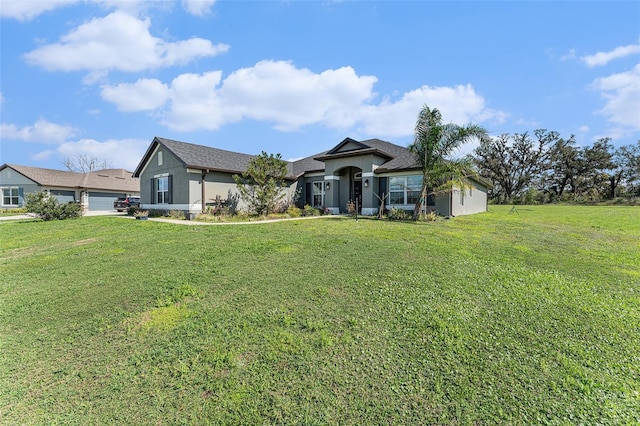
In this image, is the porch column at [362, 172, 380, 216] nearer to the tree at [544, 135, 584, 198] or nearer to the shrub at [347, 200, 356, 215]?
the shrub at [347, 200, 356, 215]

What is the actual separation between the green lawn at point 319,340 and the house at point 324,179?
1038 centimetres

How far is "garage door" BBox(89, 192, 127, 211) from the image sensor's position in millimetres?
31344

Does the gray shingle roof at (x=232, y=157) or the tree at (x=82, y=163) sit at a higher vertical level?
the tree at (x=82, y=163)

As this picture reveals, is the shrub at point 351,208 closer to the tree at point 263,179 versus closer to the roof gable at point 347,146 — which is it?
the roof gable at point 347,146

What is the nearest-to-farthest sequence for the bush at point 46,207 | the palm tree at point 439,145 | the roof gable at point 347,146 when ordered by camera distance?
the palm tree at point 439,145
the bush at point 46,207
the roof gable at point 347,146

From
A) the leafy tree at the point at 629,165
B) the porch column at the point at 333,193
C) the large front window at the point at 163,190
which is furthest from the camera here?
the leafy tree at the point at 629,165

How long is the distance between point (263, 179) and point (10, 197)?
3111 cm

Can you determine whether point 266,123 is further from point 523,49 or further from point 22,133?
point 22,133

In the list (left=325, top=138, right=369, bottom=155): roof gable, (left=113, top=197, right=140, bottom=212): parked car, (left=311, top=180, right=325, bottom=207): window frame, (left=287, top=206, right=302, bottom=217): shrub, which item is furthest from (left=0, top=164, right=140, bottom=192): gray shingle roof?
(left=325, top=138, right=369, bottom=155): roof gable

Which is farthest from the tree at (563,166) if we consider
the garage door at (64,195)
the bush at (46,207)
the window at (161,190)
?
the garage door at (64,195)

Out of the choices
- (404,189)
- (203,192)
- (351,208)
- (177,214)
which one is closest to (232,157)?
(203,192)

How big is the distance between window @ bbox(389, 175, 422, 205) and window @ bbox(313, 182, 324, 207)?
213 inches

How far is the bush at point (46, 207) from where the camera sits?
15922 mm

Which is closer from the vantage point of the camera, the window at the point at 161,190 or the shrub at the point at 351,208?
the shrub at the point at 351,208
